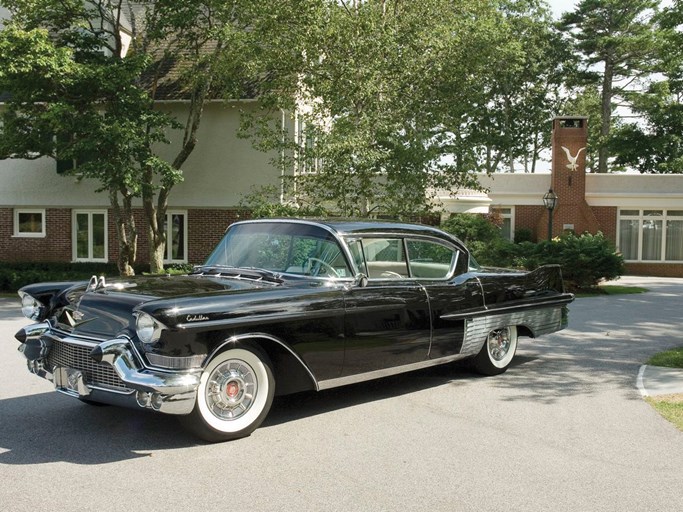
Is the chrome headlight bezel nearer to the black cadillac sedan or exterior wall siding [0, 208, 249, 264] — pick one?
the black cadillac sedan

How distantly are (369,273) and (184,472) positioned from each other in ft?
8.42

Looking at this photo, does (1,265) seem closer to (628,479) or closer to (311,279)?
(311,279)

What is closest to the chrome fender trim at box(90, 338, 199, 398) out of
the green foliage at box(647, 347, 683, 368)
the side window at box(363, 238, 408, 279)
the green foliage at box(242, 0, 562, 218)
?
the side window at box(363, 238, 408, 279)

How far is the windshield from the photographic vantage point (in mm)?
6324

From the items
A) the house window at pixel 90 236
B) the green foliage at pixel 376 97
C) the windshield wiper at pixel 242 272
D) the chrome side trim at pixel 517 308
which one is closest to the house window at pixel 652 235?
the green foliage at pixel 376 97

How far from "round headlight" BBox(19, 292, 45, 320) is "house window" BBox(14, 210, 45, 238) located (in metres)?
18.6

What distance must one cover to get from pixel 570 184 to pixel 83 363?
2746 centimetres

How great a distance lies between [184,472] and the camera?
15.3 ft

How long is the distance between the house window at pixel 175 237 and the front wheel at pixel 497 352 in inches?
635

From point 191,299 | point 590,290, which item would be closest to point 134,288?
point 191,299

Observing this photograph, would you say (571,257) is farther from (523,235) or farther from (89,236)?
(89,236)

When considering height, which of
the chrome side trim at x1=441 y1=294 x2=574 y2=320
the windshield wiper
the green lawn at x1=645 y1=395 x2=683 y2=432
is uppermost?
the windshield wiper

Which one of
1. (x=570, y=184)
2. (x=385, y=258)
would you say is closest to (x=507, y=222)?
(x=570, y=184)

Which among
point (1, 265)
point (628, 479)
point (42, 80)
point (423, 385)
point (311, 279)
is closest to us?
point (628, 479)
